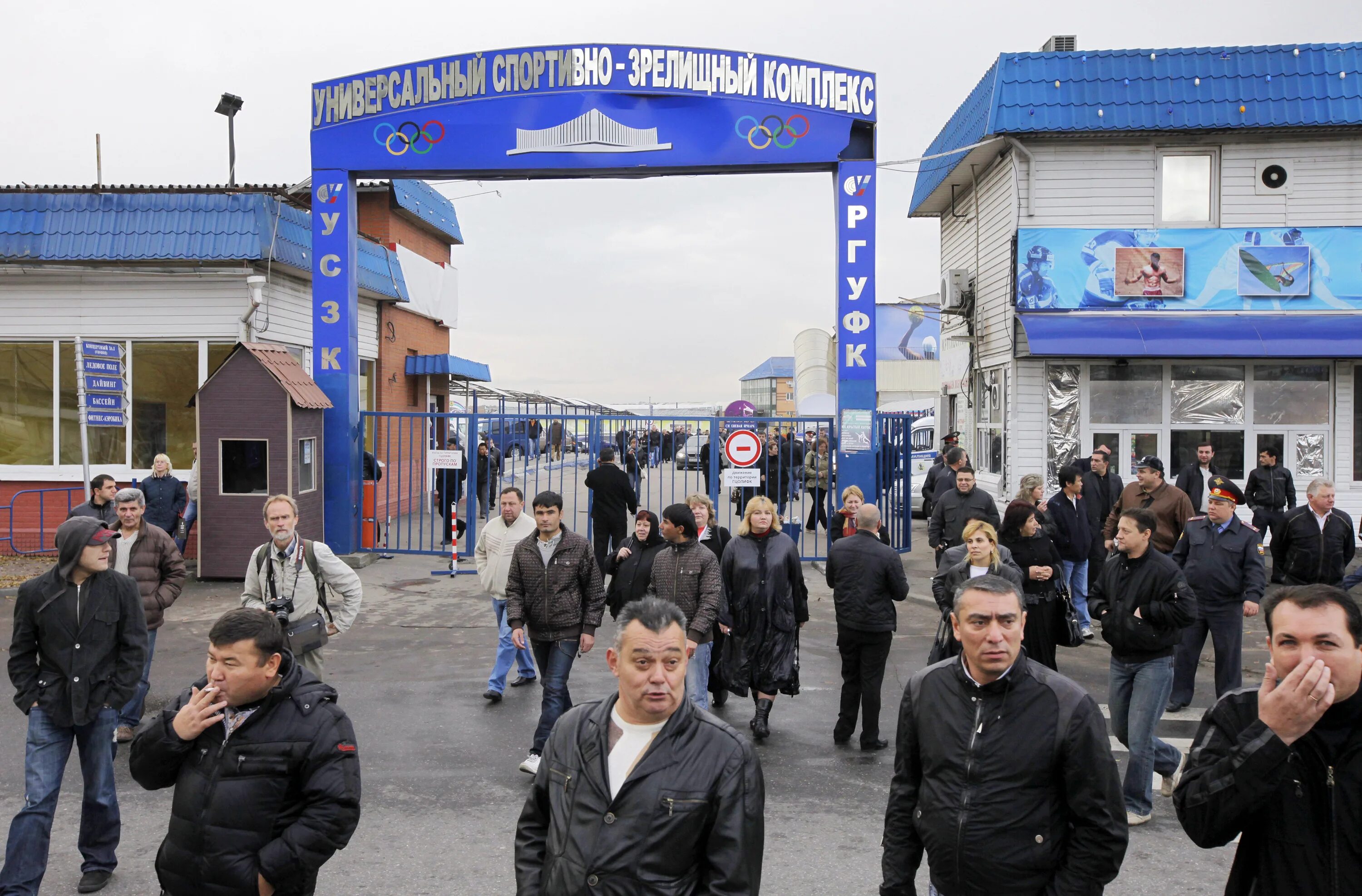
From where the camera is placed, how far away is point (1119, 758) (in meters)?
7.23

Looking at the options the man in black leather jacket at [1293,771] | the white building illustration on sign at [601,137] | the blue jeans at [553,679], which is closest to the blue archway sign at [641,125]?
the white building illustration on sign at [601,137]

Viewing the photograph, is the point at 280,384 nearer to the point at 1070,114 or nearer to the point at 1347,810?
the point at 1070,114

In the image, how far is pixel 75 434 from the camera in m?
16.4

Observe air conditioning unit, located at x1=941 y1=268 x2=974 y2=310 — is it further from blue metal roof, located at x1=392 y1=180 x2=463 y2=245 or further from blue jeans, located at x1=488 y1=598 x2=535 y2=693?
blue jeans, located at x1=488 y1=598 x2=535 y2=693

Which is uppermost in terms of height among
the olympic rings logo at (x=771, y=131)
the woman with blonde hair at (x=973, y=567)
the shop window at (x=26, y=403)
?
the olympic rings logo at (x=771, y=131)

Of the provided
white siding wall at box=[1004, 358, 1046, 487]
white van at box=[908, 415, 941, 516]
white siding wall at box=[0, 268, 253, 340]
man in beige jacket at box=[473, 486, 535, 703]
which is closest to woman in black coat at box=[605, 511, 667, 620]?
man in beige jacket at box=[473, 486, 535, 703]

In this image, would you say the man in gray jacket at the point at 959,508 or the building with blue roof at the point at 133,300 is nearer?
the man in gray jacket at the point at 959,508

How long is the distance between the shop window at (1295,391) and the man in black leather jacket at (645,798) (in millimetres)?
16380

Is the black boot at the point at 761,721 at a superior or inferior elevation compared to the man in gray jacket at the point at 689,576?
inferior

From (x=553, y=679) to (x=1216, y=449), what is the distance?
531 inches

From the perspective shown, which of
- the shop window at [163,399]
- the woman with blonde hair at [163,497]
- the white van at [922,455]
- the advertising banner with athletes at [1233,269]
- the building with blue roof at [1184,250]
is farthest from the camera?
the white van at [922,455]

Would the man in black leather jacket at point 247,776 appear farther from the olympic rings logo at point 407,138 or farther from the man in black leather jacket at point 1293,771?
the olympic rings logo at point 407,138

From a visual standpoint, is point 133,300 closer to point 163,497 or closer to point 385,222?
point 163,497

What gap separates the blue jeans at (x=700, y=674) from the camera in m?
7.57
